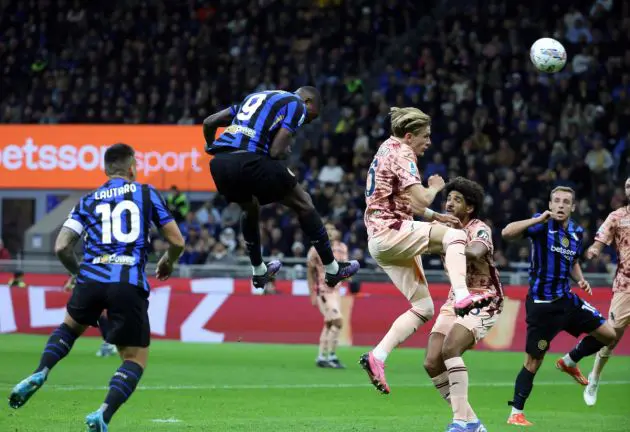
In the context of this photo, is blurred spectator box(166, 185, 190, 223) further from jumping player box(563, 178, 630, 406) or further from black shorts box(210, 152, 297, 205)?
black shorts box(210, 152, 297, 205)

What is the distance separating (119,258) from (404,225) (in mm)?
2293

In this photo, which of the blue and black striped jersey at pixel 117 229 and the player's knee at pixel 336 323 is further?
the player's knee at pixel 336 323

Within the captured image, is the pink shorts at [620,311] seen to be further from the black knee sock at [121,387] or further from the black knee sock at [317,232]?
the black knee sock at [121,387]

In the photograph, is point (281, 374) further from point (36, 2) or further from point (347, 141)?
point (36, 2)

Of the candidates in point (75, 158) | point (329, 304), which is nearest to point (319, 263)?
point (329, 304)

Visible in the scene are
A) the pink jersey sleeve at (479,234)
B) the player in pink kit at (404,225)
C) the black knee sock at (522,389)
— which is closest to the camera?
the player in pink kit at (404,225)

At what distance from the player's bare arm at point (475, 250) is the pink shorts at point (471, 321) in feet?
1.56

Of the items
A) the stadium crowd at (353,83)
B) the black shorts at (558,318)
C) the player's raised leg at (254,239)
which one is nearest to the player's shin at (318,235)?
the player's raised leg at (254,239)

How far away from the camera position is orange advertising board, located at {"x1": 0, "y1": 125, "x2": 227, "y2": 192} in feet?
94.6

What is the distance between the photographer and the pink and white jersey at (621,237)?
44.5 ft

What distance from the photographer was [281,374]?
1694 centimetres

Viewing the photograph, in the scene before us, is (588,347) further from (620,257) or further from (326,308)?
(326,308)

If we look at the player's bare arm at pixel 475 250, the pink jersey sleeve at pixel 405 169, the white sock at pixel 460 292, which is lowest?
the white sock at pixel 460 292

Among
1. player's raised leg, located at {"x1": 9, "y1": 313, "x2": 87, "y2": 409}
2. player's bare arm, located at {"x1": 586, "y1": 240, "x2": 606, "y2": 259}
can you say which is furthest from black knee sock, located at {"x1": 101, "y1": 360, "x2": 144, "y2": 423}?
player's bare arm, located at {"x1": 586, "y1": 240, "x2": 606, "y2": 259}
